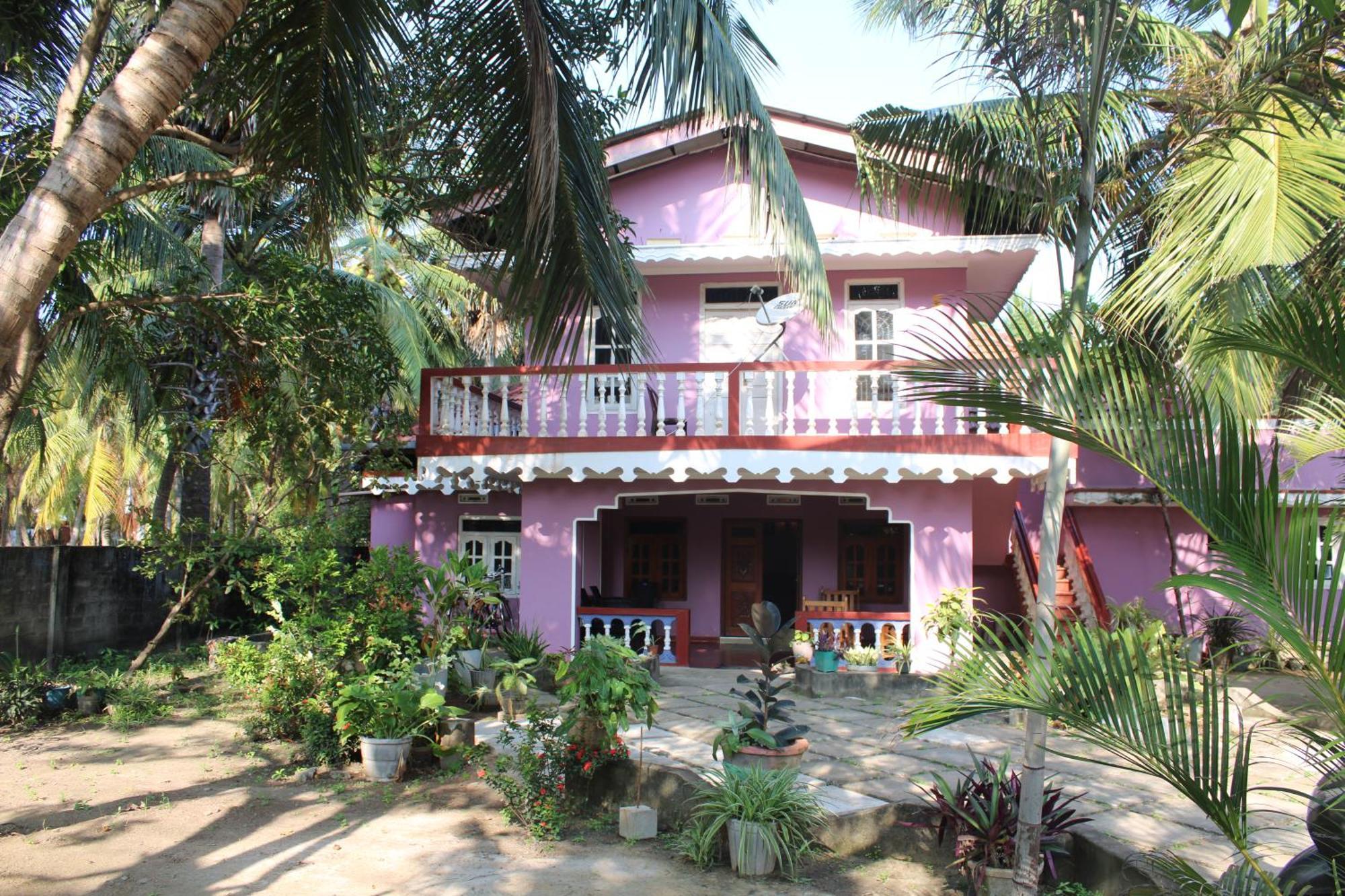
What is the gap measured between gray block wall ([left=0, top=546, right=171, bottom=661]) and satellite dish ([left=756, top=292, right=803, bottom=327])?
7539mm

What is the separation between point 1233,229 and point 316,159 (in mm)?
5336

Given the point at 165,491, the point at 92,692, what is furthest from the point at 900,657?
the point at 165,491

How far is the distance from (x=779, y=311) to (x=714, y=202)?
278 cm

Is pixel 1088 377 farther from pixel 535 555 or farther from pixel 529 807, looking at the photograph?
pixel 535 555

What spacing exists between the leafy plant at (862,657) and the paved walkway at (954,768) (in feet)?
1.76

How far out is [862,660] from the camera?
980cm

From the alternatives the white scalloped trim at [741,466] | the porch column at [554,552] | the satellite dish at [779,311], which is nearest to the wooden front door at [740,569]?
the white scalloped trim at [741,466]

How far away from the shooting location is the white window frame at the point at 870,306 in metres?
11.6

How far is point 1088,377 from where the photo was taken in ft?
11.5

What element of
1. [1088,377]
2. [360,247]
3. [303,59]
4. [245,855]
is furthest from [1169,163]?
[360,247]

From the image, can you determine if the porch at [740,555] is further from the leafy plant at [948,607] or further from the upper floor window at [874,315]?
the leafy plant at [948,607]

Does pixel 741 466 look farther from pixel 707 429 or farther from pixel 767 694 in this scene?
pixel 767 694

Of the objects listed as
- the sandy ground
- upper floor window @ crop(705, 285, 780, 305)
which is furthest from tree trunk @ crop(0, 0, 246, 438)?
upper floor window @ crop(705, 285, 780, 305)

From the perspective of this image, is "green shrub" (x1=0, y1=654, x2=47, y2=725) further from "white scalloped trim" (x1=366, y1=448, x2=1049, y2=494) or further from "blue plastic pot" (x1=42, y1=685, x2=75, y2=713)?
"white scalloped trim" (x1=366, y1=448, x2=1049, y2=494)
